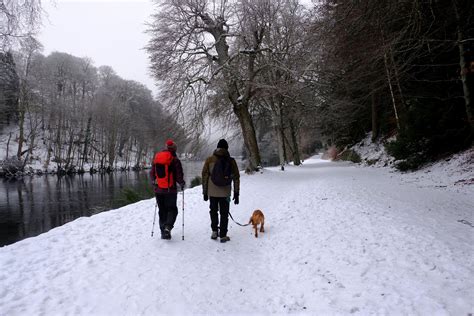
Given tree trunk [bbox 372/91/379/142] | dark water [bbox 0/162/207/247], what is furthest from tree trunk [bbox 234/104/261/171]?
tree trunk [bbox 372/91/379/142]

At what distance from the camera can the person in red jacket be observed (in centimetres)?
561

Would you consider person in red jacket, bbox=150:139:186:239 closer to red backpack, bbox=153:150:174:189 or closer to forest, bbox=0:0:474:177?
red backpack, bbox=153:150:174:189

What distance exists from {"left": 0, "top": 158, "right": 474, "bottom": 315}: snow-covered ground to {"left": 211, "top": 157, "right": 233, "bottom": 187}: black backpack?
4.01ft

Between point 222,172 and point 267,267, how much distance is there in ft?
6.53

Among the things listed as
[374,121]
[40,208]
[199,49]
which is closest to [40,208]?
[40,208]

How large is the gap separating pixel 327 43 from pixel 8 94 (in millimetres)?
38101

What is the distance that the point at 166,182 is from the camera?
5.61 metres

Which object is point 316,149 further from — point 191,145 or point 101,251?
point 101,251

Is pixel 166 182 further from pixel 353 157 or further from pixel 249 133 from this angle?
pixel 353 157

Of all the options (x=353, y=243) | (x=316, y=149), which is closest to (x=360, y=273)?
(x=353, y=243)

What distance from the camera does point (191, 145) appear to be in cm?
1548

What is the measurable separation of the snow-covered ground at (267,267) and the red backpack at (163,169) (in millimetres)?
1167

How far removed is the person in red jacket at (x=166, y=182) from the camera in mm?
5605

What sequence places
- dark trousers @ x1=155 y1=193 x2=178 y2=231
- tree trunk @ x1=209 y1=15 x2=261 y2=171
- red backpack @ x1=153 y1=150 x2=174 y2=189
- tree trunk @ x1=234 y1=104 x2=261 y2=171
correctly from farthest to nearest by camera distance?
tree trunk @ x1=234 y1=104 x2=261 y2=171 < tree trunk @ x1=209 y1=15 x2=261 y2=171 < dark trousers @ x1=155 y1=193 x2=178 y2=231 < red backpack @ x1=153 y1=150 x2=174 y2=189
